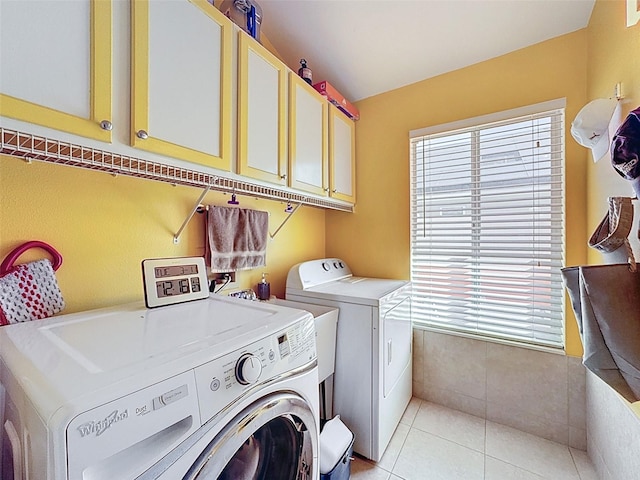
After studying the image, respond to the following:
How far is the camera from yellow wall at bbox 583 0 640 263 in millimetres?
1093

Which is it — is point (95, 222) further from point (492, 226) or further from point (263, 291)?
point (492, 226)

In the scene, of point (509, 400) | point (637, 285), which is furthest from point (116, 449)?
point (509, 400)

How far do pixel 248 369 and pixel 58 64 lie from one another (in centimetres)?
102

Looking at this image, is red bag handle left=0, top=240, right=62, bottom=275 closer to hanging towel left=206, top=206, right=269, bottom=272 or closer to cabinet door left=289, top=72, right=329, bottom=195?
hanging towel left=206, top=206, right=269, bottom=272

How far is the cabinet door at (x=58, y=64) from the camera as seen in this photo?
0.72 m

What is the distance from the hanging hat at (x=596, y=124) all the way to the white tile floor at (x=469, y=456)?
1672 mm

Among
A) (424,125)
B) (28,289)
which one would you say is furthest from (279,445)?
(424,125)

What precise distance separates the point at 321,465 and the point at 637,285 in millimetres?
1389

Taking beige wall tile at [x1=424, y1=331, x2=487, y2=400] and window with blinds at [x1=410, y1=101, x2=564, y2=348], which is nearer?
window with blinds at [x1=410, y1=101, x2=564, y2=348]

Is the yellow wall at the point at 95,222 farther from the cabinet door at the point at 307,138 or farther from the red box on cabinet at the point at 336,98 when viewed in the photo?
the red box on cabinet at the point at 336,98

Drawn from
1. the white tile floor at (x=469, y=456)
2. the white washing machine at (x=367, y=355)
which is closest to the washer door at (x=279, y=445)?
the white washing machine at (x=367, y=355)

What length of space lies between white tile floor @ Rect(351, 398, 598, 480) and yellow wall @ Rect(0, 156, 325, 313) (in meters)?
1.59

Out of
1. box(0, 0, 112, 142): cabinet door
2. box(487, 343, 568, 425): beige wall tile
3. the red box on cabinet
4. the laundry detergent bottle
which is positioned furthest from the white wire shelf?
box(487, 343, 568, 425): beige wall tile

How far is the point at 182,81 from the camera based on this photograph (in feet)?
3.57
